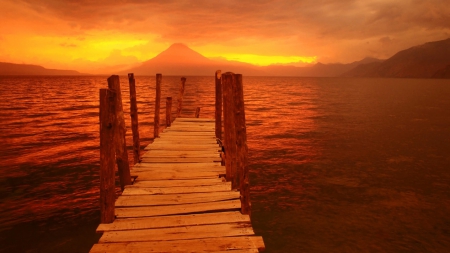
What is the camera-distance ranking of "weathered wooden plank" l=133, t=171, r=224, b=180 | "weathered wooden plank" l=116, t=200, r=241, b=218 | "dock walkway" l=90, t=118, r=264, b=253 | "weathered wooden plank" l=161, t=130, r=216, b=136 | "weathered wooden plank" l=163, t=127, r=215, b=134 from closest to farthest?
"dock walkway" l=90, t=118, r=264, b=253 → "weathered wooden plank" l=116, t=200, r=241, b=218 → "weathered wooden plank" l=133, t=171, r=224, b=180 → "weathered wooden plank" l=161, t=130, r=216, b=136 → "weathered wooden plank" l=163, t=127, r=215, b=134

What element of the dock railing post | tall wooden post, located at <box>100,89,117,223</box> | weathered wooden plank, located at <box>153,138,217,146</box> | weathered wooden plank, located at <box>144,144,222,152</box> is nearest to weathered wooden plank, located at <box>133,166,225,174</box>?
weathered wooden plank, located at <box>144,144,222,152</box>

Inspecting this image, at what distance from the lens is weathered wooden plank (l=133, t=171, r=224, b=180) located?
6848 millimetres

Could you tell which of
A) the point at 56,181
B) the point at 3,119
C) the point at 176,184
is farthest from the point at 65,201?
the point at 3,119

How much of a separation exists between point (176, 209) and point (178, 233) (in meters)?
0.82

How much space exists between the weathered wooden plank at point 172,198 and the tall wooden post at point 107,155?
0.57 meters

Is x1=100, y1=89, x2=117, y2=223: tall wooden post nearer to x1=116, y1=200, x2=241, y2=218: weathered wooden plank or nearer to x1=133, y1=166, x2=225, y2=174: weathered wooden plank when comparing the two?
x1=116, y1=200, x2=241, y2=218: weathered wooden plank

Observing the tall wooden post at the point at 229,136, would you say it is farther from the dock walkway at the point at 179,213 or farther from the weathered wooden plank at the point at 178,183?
the weathered wooden plank at the point at 178,183

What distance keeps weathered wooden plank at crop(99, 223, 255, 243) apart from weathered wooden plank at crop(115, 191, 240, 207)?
3.04ft

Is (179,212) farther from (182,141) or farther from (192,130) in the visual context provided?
(192,130)

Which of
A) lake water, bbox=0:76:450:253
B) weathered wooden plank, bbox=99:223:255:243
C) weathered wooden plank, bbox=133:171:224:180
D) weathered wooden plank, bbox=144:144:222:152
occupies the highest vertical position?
weathered wooden plank, bbox=144:144:222:152

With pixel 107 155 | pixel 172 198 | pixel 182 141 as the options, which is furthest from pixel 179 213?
pixel 182 141

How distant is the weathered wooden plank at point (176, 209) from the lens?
5051 mm

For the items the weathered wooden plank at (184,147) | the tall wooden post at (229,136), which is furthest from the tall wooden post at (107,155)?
the weathered wooden plank at (184,147)

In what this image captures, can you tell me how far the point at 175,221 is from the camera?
4816mm
